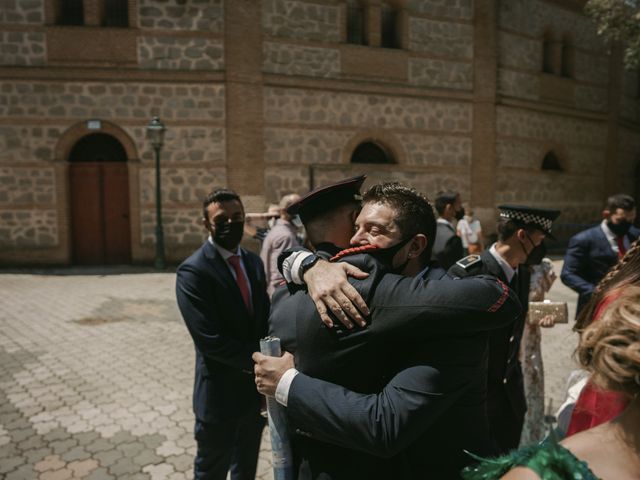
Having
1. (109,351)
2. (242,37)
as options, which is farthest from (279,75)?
(109,351)

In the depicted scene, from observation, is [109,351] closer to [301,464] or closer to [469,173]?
[301,464]

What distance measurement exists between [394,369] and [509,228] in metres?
2.22

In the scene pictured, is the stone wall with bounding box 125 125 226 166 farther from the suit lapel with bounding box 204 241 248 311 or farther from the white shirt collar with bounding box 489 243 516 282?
the white shirt collar with bounding box 489 243 516 282

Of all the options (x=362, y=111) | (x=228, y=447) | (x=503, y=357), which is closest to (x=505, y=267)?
(x=503, y=357)

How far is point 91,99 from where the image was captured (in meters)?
13.3

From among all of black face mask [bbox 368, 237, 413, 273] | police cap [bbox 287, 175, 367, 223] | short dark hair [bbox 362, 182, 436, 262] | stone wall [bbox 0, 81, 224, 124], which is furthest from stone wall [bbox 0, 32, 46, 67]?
black face mask [bbox 368, 237, 413, 273]

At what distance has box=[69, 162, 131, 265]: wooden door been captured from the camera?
1372 centimetres

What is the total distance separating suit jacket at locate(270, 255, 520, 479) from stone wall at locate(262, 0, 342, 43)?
13585 millimetres

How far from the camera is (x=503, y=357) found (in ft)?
10.1

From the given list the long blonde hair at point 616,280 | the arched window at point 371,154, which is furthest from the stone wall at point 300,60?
the long blonde hair at point 616,280

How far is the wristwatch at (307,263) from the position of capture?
1.79 m

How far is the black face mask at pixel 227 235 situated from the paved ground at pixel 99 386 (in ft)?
5.88

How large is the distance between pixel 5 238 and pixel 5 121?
301 centimetres

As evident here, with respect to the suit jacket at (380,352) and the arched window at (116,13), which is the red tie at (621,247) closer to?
the suit jacket at (380,352)
